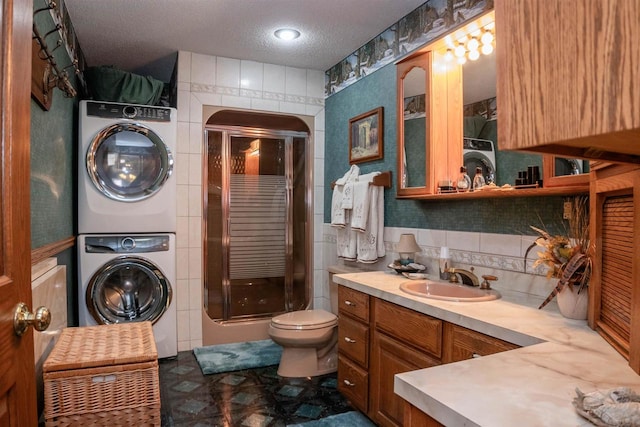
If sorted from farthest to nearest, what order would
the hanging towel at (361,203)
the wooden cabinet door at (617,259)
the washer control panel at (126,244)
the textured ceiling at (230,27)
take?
the washer control panel at (126,244) → the hanging towel at (361,203) → the textured ceiling at (230,27) → the wooden cabinet door at (617,259)

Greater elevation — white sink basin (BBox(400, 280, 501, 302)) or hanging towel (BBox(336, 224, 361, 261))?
hanging towel (BBox(336, 224, 361, 261))

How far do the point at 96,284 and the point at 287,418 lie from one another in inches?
67.9

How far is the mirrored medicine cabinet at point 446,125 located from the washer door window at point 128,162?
1846mm

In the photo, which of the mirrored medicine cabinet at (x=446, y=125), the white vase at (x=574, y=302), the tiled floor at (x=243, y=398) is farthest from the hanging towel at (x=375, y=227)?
the white vase at (x=574, y=302)

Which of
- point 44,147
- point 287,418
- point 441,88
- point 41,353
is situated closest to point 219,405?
point 287,418

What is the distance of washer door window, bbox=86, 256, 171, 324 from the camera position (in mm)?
3105

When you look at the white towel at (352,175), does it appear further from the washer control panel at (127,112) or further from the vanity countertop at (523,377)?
the vanity countertop at (523,377)

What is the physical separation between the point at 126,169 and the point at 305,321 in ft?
5.90

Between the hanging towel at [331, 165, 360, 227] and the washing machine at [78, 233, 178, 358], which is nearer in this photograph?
the washing machine at [78, 233, 178, 358]

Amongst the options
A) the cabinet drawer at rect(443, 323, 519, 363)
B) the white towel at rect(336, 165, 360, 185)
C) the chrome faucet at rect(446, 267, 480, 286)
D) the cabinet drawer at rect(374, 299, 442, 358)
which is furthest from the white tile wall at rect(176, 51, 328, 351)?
the cabinet drawer at rect(443, 323, 519, 363)

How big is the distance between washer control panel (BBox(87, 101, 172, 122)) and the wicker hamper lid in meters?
1.70

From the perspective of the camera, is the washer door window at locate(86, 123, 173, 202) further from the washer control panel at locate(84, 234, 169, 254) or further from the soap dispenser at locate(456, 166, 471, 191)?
the soap dispenser at locate(456, 166, 471, 191)

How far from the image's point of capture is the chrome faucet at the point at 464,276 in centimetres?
222

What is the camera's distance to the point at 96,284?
10.0 feet
